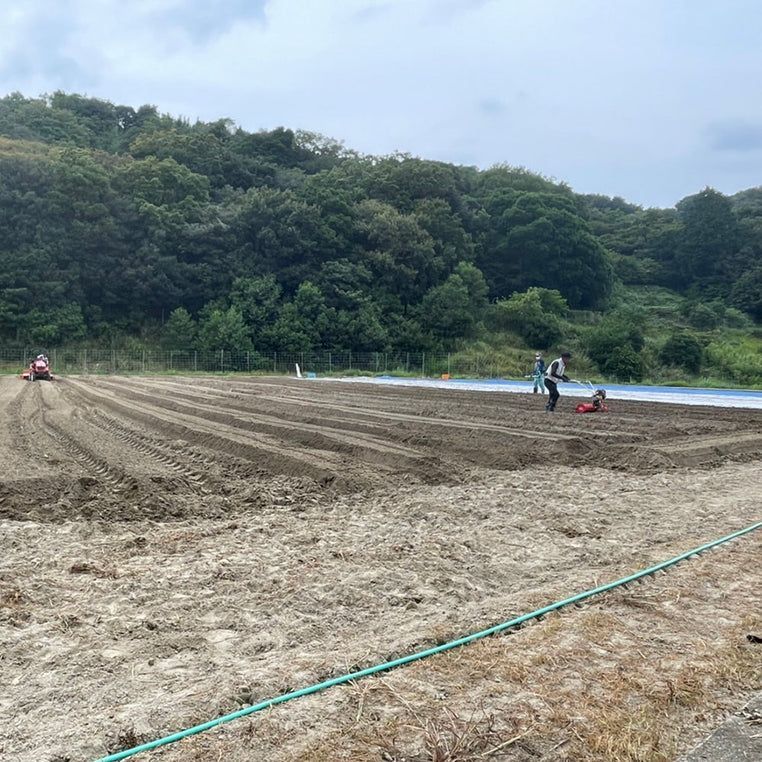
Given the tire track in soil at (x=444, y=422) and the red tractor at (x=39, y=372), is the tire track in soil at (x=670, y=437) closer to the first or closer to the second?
the tire track in soil at (x=444, y=422)

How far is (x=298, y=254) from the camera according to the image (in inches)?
2163

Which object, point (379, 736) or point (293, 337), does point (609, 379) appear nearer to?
point (293, 337)

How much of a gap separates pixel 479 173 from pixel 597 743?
82.5m

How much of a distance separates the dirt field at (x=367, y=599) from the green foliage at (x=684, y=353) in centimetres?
3874

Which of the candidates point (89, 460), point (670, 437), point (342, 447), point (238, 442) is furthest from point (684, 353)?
point (89, 460)

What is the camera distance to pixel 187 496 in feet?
26.6

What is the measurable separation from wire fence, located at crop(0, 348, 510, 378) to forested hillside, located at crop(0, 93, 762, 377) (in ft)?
3.80

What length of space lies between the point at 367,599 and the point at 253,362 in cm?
4547

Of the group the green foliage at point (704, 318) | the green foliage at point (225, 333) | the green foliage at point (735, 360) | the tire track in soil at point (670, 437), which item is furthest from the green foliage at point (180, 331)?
the green foliage at point (704, 318)

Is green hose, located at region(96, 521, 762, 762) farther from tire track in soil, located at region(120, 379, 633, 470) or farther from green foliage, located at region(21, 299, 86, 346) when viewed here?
green foliage, located at region(21, 299, 86, 346)

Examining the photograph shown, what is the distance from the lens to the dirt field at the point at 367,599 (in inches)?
124

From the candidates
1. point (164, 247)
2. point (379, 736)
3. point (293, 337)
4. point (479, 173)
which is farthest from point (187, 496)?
point (479, 173)

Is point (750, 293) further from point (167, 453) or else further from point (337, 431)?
point (167, 453)

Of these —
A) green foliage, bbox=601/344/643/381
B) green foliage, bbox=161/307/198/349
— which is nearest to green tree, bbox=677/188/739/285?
green foliage, bbox=601/344/643/381
